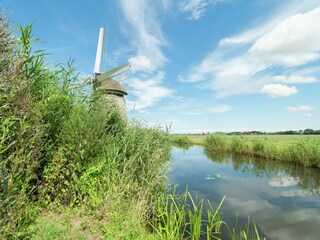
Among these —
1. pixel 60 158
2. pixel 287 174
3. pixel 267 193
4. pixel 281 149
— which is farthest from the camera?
pixel 281 149

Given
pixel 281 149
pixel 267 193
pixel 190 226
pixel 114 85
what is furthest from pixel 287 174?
pixel 114 85

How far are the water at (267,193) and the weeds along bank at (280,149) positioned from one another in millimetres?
692

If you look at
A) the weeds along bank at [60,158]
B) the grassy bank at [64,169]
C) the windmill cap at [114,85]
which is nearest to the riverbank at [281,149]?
the grassy bank at [64,169]

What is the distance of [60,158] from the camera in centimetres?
409

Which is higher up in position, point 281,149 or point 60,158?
point 60,158

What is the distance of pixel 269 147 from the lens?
1681cm

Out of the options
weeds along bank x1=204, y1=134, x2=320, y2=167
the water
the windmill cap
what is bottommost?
the water

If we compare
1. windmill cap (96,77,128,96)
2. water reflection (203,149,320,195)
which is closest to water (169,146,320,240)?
water reflection (203,149,320,195)

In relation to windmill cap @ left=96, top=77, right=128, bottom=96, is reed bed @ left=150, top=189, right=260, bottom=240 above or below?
below

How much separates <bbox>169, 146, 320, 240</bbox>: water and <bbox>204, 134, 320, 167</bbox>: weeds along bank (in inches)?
27.3

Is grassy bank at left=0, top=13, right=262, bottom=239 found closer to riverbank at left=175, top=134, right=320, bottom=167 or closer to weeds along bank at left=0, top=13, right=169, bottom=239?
weeds along bank at left=0, top=13, right=169, bottom=239

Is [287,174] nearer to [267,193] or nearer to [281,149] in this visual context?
[267,193]

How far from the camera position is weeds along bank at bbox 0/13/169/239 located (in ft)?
10.2

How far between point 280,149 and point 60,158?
1625 centimetres
